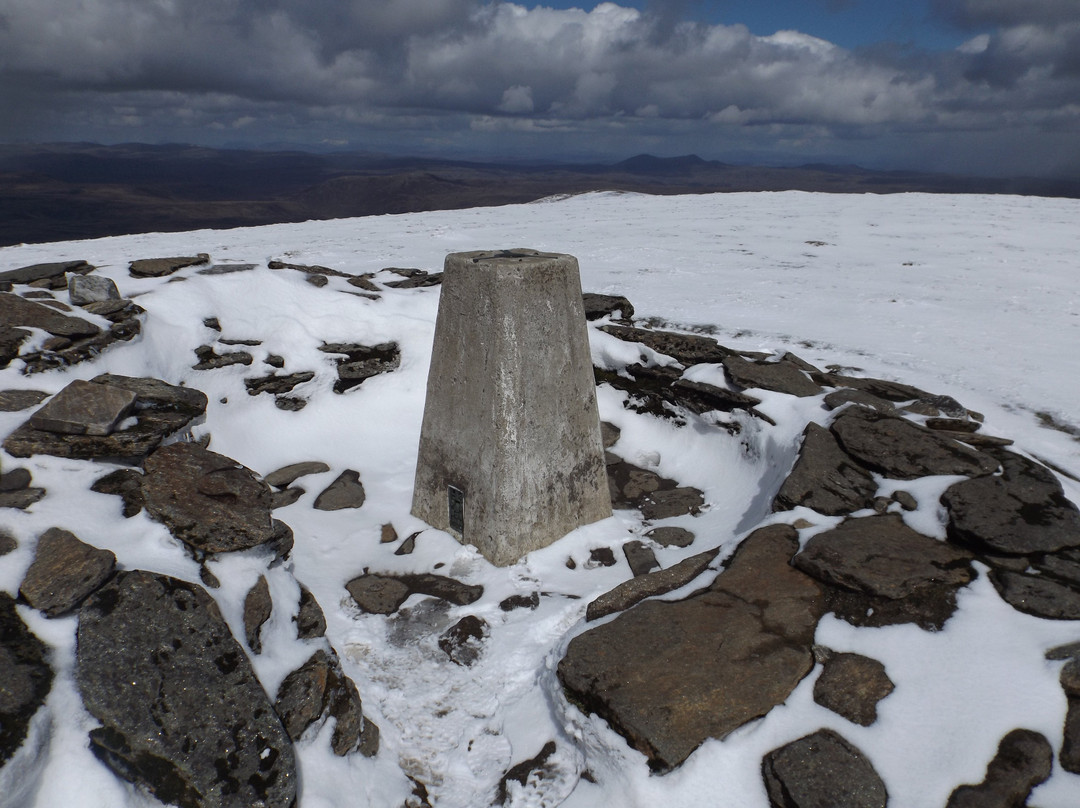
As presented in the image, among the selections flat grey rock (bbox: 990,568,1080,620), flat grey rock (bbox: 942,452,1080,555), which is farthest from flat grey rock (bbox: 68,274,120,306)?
flat grey rock (bbox: 990,568,1080,620)

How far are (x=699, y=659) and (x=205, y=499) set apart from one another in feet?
10.5

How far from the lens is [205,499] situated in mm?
4133

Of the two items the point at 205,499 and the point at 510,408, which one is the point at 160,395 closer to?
the point at 205,499

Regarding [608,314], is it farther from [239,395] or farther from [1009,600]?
[1009,600]

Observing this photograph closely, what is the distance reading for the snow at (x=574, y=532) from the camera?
2.98m

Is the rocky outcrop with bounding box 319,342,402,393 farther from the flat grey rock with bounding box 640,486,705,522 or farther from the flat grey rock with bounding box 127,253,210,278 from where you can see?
the flat grey rock with bounding box 640,486,705,522

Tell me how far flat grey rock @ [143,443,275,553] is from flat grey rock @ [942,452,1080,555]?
14.7 feet

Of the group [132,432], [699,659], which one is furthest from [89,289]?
[699,659]

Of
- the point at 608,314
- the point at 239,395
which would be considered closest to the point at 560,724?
the point at 239,395

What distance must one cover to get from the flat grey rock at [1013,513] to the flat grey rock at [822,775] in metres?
1.78

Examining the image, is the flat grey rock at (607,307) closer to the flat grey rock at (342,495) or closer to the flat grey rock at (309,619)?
the flat grey rock at (342,495)

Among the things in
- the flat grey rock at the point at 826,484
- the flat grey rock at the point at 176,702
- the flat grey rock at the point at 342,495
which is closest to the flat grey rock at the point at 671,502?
the flat grey rock at the point at 826,484

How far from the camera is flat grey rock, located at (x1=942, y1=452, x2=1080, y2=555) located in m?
3.90

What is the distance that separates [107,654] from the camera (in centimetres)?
291
